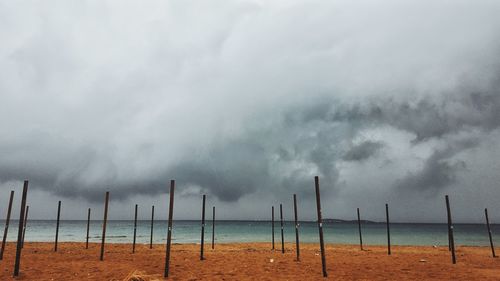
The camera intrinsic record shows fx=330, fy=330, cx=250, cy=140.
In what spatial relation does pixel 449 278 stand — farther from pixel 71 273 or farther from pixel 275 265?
pixel 71 273

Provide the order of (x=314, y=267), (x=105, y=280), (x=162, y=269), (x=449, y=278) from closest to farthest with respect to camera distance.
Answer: (x=105, y=280) < (x=449, y=278) < (x=162, y=269) < (x=314, y=267)

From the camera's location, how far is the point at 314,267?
15.6 meters

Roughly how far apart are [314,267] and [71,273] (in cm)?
1051

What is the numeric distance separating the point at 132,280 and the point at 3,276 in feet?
23.0

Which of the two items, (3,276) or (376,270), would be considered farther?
(376,270)

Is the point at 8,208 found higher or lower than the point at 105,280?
higher

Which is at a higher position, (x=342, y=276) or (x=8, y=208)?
(x=8, y=208)

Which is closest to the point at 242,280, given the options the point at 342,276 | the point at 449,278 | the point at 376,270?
the point at 342,276

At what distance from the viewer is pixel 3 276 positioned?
41.6 ft

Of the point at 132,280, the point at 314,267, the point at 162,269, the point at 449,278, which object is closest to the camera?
the point at 132,280

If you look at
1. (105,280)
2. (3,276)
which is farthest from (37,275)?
(105,280)

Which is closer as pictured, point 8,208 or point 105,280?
point 105,280

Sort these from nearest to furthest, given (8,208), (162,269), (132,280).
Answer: (132,280)
(162,269)
(8,208)

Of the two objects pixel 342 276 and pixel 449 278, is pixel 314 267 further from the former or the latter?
pixel 449 278
